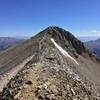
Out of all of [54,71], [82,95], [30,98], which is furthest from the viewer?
[54,71]

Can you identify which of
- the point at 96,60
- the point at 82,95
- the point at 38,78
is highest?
the point at 38,78

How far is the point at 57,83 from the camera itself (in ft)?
91.8

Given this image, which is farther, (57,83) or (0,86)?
(0,86)

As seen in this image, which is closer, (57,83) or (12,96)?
(12,96)

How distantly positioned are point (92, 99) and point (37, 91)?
282 inches

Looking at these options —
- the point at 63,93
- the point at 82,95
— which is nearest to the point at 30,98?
the point at 63,93

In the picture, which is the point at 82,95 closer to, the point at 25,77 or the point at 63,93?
the point at 63,93

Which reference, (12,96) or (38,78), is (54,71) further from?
(12,96)

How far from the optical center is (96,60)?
300 ft

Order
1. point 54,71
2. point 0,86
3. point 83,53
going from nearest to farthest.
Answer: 1. point 54,71
2. point 0,86
3. point 83,53

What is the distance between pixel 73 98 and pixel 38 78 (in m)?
5.69

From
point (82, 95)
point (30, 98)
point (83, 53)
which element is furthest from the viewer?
point (83, 53)

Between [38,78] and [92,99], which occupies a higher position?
[38,78]

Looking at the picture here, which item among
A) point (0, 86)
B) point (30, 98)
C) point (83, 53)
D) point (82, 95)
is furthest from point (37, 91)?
point (83, 53)
